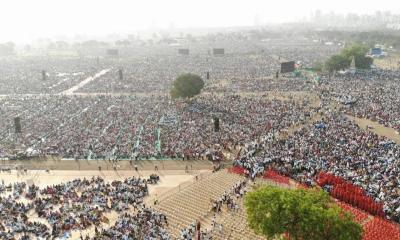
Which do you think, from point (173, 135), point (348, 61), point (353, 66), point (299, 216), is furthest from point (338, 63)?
point (299, 216)

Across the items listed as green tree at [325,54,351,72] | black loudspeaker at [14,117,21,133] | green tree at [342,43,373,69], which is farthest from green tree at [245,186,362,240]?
green tree at [342,43,373,69]

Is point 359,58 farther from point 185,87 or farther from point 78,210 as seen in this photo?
point 78,210

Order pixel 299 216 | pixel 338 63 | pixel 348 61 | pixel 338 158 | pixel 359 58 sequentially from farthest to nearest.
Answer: pixel 359 58, pixel 338 63, pixel 348 61, pixel 338 158, pixel 299 216

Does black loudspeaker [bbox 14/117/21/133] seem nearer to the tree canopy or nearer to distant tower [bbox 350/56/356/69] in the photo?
the tree canopy

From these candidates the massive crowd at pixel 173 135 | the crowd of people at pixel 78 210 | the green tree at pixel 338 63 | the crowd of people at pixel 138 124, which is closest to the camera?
the crowd of people at pixel 78 210

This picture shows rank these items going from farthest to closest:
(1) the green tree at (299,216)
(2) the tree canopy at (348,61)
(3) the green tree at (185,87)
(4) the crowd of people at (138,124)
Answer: (2) the tree canopy at (348,61) → (3) the green tree at (185,87) → (4) the crowd of people at (138,124) → (1) the green tree at (299,216)

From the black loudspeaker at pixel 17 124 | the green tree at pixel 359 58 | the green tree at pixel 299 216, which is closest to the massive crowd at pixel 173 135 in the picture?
the black loudspeaker at pixel 17 124

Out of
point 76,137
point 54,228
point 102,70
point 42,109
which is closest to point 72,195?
point 54,228

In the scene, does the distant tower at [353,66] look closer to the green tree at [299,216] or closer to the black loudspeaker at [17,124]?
the black loudspeaker at [17,124]
